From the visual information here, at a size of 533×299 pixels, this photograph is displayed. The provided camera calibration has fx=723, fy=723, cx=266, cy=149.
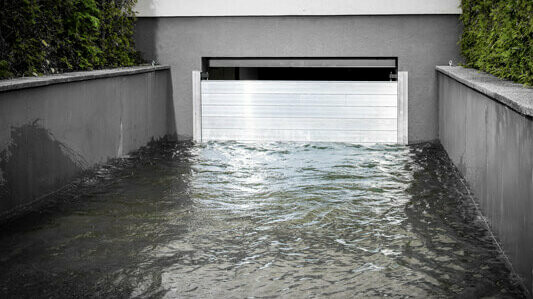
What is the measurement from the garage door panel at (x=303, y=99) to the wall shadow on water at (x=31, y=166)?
4.82 metres

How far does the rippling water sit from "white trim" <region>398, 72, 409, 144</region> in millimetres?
2734

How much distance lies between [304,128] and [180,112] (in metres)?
2.34

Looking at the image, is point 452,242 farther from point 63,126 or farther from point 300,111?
point 300,111

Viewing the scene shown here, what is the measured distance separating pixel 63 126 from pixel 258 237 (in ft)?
11.1

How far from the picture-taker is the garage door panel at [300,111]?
12.8 m

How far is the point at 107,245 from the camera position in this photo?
599cm

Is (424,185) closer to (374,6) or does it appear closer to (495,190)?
(495,190)

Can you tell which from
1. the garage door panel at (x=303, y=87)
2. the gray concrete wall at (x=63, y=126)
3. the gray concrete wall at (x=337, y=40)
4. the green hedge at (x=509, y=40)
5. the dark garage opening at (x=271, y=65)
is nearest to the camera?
the green hedge at (x=509, y=40)

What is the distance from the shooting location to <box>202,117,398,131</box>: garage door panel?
12766 mm

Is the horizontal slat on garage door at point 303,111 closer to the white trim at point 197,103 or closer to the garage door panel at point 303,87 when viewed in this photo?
the garage door panel at point 303,87

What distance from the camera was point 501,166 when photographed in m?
5.77

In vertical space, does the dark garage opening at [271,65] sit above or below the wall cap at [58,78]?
above

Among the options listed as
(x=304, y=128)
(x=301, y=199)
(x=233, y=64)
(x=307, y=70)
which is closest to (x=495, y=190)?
(x=301, y=199)

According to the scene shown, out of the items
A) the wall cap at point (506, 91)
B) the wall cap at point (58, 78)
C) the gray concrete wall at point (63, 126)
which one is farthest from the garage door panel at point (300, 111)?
the wall cap at point (506, 91)
